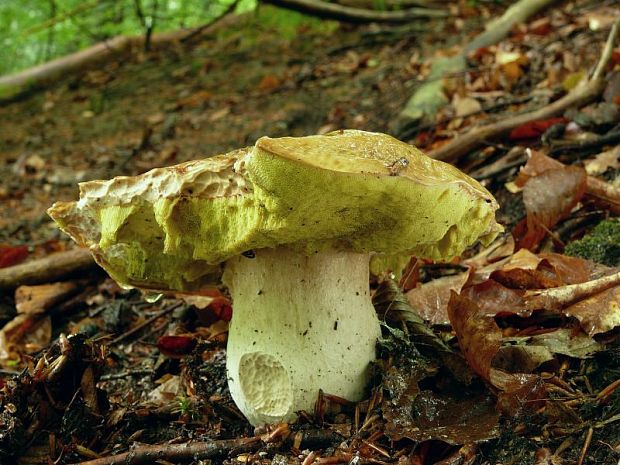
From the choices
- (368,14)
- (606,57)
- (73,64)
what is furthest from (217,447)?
(73,64)

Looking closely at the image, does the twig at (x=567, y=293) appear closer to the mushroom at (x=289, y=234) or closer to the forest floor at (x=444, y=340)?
the forest floor at (x=444, y=340)

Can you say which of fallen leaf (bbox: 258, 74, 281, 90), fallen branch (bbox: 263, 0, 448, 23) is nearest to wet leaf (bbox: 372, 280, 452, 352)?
fallen leaf (bbox: 258, 74, 281, 90)

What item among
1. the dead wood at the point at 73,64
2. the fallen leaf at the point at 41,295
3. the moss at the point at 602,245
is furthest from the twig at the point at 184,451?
the dead wood at the point at 73,64

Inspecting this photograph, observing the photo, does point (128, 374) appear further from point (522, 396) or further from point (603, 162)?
point (603, 162)

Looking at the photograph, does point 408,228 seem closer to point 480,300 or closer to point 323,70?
point 480,300

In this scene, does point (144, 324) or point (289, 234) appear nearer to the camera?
point (289, 234)
